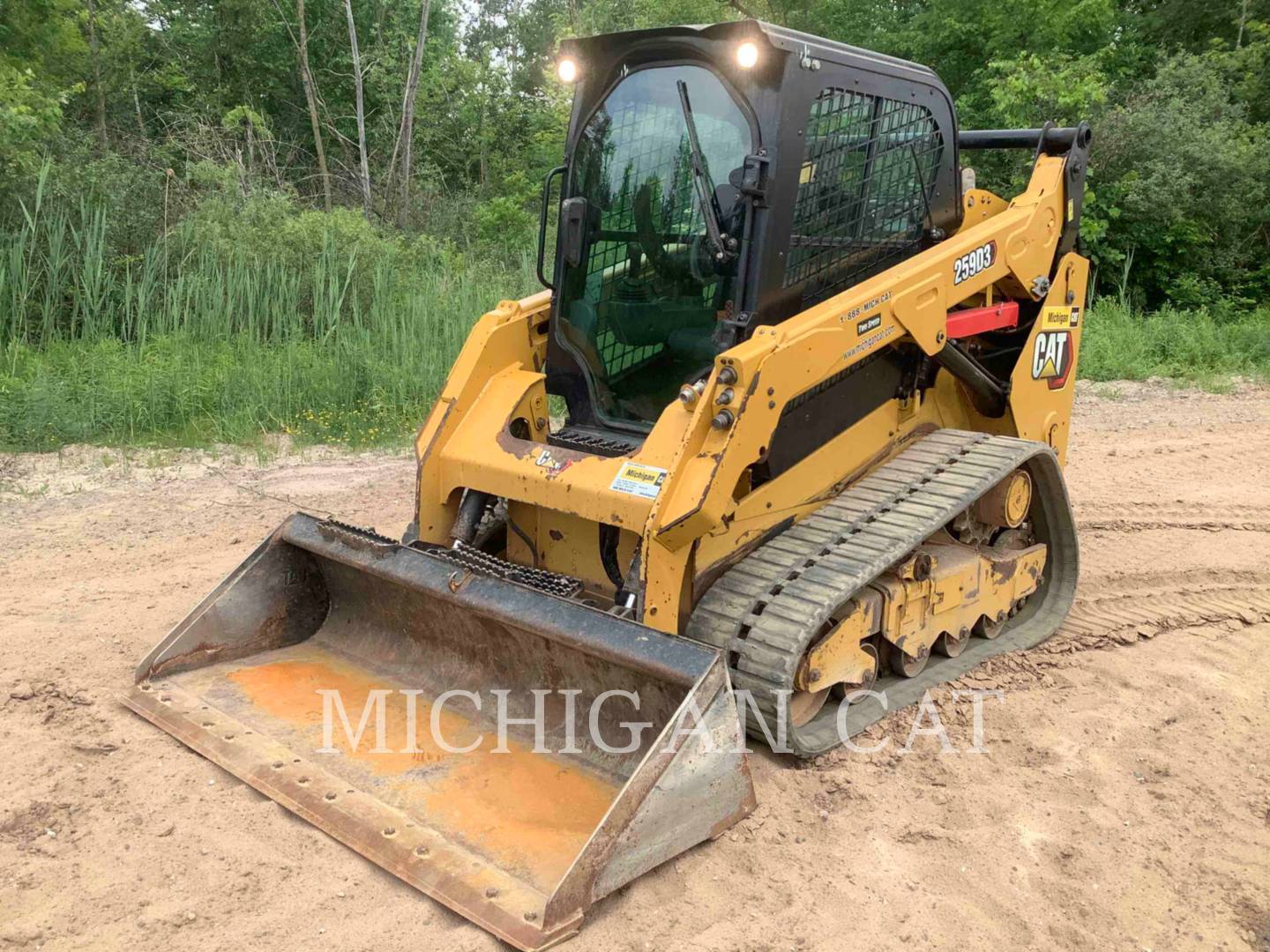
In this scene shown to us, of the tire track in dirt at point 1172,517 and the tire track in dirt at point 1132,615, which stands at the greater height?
the tire track in dirt at point 1172,517

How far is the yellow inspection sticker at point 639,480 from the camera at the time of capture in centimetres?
340

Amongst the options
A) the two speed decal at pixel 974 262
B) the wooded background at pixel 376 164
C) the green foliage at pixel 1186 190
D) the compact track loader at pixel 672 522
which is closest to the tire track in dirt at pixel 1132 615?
the compact track loader at pixel 672 522

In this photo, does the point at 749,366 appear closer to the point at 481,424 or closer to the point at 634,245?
the point at 634,245

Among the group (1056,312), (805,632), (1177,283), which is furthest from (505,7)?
(805,632)

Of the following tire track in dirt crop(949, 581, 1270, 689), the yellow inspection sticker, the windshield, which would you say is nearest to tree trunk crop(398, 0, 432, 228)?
the windshield

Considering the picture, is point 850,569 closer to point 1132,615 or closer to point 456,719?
point 456,719

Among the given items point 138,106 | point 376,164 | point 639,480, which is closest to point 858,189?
point 639,480

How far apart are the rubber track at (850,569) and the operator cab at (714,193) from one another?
718 mm

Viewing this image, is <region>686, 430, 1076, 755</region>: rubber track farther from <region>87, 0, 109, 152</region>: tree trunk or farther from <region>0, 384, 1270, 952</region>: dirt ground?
<region>87, 0, 109, 152</region>: tree trunk

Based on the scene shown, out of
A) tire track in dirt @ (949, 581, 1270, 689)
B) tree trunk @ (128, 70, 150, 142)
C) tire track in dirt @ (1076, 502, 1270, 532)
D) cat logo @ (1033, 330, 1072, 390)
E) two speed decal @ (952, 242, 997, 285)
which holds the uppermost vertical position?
tree trunk @ (128, 70, 150, 142)

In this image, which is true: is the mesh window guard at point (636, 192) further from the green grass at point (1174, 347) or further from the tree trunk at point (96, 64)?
the tree trunk at point (96, 64)

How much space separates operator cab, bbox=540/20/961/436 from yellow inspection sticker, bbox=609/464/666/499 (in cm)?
40

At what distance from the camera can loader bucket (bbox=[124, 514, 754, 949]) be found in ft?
8.95

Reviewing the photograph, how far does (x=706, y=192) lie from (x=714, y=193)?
3cm
